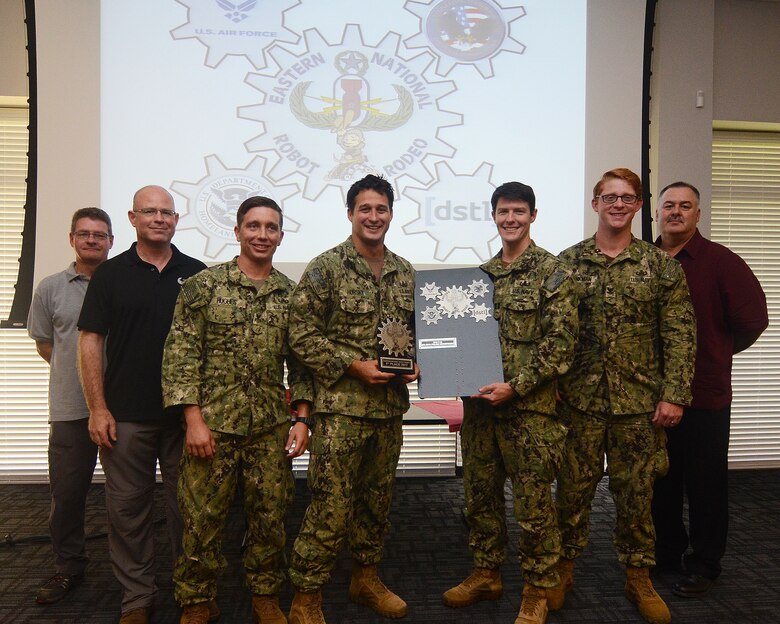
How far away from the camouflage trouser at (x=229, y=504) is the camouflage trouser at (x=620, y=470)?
1.06m

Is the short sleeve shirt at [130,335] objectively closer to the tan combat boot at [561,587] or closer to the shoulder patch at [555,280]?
the shoulder patch at [555,280]

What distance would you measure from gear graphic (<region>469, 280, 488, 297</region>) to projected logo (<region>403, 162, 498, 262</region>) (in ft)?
4.74

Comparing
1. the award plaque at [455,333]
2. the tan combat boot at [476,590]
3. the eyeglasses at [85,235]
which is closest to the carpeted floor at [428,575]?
the tan combat boot at [476,590]

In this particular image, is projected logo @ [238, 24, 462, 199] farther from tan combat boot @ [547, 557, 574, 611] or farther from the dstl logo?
tan combat boot @ [547, 557, 574, 611]

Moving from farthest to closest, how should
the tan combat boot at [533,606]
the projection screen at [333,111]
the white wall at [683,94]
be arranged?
the white wall at [683,94]
the projection screen at [333,111]
the tan combat boot at [533,606]

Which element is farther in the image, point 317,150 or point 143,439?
point 317,150

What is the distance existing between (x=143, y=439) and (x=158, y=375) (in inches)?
9.6

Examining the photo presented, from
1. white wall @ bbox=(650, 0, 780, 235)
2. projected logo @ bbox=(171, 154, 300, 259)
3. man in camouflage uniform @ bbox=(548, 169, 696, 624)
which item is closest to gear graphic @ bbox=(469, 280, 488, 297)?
man in camouflage uniform @ bbox=(548, 169, 696, 624)

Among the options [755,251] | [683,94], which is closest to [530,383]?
[683,94]

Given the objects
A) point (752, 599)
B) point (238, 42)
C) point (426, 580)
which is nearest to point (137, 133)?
point (238, 42)

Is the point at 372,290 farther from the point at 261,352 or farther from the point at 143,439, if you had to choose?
the point at 143,439

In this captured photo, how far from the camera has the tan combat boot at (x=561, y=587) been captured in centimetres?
220

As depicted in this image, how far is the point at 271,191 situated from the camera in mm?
3502

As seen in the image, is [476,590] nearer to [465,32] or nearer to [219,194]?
[219,194]
